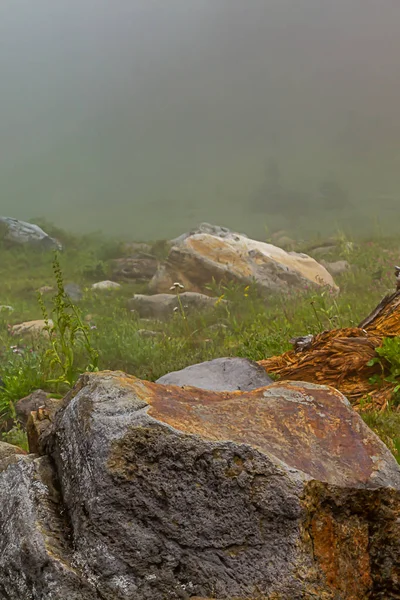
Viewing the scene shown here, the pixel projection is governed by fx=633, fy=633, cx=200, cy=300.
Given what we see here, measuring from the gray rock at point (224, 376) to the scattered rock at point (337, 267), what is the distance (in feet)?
46.6

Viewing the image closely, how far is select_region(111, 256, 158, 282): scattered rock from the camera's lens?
24562 mm

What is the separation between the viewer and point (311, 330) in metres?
9.99

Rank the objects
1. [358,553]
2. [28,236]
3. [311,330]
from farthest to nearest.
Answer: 1. [28,236]
2. [311,330]
3. [358,553]

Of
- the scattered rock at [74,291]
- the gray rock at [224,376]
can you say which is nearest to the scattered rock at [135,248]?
the scattered rock at [74,291]

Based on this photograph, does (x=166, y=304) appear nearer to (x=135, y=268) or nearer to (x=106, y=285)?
(x=106, y=285)

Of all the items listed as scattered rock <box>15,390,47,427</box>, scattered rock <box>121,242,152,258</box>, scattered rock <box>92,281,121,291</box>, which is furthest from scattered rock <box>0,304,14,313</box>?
scattered rock <box>15,390,47,427</box>

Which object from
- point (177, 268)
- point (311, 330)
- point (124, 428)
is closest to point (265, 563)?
point (124, 428)

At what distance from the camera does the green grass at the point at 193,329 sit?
9.11m

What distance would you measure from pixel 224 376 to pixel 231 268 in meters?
10.9

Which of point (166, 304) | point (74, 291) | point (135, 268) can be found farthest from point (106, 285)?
point (166, 304)

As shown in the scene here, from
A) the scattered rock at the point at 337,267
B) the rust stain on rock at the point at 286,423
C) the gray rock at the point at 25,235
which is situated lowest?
the gray rock at the point at 25,235

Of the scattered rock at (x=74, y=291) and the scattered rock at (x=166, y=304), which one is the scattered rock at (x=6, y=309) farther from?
the scattered rock at (x=166, y=304)

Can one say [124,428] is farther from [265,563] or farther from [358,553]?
[358,553]

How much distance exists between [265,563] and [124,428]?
33.6 inches
